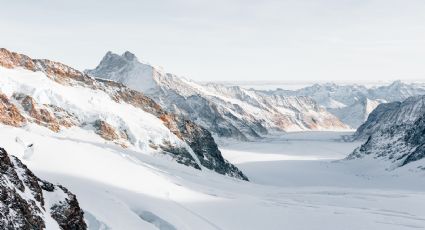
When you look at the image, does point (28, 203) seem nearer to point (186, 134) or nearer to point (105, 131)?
point (105, 131)

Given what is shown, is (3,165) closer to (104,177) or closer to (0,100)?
(104,177)

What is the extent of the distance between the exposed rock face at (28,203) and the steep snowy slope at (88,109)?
163 ft

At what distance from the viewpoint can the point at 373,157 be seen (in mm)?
187000

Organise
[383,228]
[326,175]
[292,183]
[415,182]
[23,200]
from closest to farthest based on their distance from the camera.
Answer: [23,200], [383,228], [415,182], [292,183], [326,175]

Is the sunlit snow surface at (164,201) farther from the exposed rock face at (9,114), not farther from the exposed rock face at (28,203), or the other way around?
the exposed rock face at (28,203)

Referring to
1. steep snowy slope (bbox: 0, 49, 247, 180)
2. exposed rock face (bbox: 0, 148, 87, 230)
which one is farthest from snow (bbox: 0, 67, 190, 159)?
Result: exposed rock face (bbox: 0, 148, 87, 230)

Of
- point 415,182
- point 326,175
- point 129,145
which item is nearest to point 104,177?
point 129,145

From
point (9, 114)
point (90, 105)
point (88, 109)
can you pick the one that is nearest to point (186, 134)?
point (90, 105)

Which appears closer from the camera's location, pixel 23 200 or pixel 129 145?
pixel 23 200

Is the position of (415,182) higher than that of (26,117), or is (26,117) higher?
(26,117)

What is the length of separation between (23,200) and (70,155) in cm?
3391

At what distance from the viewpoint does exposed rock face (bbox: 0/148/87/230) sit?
2181 centimetres

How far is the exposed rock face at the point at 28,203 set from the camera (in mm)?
21812

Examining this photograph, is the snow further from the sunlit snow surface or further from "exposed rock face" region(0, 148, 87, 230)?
"exposed rock face" region(0, 148, 87, 230)
